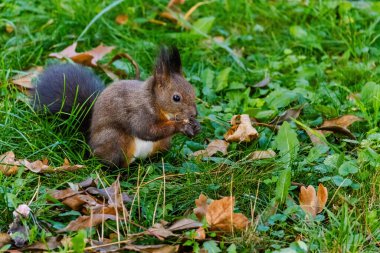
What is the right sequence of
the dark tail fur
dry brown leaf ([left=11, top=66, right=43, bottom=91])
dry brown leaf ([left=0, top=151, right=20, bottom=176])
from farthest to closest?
dry brown leaf ([left=11, top=66, right=43, bottom=91]) < the dark tail fur < dry brown leaf ([left=0, top=151, right=20, bottom=176])

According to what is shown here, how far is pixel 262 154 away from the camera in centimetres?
296

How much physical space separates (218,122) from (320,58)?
3.46 feet

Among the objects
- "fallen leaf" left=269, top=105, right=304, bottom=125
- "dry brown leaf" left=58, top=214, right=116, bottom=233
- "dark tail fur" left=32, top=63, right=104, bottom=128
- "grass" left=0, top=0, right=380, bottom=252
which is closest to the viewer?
"dry brown leaf" left=58, top=214, right=116, bottom=233

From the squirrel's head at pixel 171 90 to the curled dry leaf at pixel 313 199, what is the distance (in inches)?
24.1

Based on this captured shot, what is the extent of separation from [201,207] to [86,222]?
0.41 metres

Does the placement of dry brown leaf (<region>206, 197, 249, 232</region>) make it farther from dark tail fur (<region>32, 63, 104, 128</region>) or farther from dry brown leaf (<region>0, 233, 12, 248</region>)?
dark tail fur (<region>32, 63, 104, 128</region>)

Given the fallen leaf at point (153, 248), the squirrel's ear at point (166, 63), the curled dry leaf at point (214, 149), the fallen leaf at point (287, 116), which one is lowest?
the curled dry leaf at point (214, 149)

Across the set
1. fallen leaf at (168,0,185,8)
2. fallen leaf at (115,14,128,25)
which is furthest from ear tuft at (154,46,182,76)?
fallen leaf at (168,0,185,8)

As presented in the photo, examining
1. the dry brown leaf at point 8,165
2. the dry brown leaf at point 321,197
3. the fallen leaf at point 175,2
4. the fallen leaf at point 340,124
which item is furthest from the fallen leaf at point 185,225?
the fallen leaf at point 175,2

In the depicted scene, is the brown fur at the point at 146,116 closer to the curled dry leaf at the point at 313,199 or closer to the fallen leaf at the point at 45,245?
the curled dry leaf at the point at 313,199

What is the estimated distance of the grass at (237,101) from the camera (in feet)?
8.30

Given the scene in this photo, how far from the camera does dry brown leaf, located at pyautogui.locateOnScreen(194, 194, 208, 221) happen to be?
2.50 meters

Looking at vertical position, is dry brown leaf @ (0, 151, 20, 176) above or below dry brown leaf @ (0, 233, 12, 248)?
above

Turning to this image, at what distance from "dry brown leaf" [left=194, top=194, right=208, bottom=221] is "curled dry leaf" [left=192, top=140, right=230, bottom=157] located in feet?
1.66
